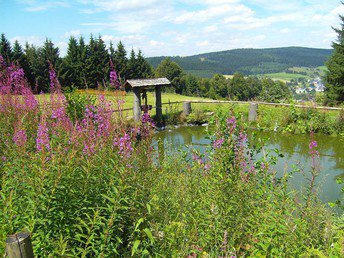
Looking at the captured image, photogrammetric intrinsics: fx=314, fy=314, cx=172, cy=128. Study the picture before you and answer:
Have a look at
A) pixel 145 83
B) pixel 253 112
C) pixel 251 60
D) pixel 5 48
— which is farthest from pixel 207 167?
pixel 251 60

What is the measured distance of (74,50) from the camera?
3966 centimetres

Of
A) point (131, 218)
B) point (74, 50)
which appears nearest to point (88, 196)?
point (131, 218)

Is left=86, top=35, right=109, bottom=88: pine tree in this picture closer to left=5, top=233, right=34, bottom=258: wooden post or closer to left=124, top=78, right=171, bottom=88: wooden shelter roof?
left=124, top=78, right=171, bottom=88: wooden shelter roof

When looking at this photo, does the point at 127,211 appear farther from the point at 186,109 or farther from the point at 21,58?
the point at 21,58

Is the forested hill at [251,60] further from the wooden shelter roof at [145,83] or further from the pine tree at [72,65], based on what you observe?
the wooden shelter roof at [145,83]

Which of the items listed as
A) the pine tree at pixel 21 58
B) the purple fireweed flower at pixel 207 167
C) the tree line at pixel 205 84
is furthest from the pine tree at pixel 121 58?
the purple fireweed flower at pixel 207 167

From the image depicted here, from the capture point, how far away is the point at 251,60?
6132 inches

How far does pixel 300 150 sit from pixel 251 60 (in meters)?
152

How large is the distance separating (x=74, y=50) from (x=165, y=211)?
3991 centimetres

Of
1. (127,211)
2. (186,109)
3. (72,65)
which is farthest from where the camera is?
(72,65)

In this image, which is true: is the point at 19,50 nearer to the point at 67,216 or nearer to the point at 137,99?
the point at 137,99

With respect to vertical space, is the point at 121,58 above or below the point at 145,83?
above

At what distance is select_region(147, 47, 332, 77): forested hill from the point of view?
437ft

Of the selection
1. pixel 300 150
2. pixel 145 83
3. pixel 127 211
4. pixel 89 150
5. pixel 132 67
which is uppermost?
pixel 132 67
